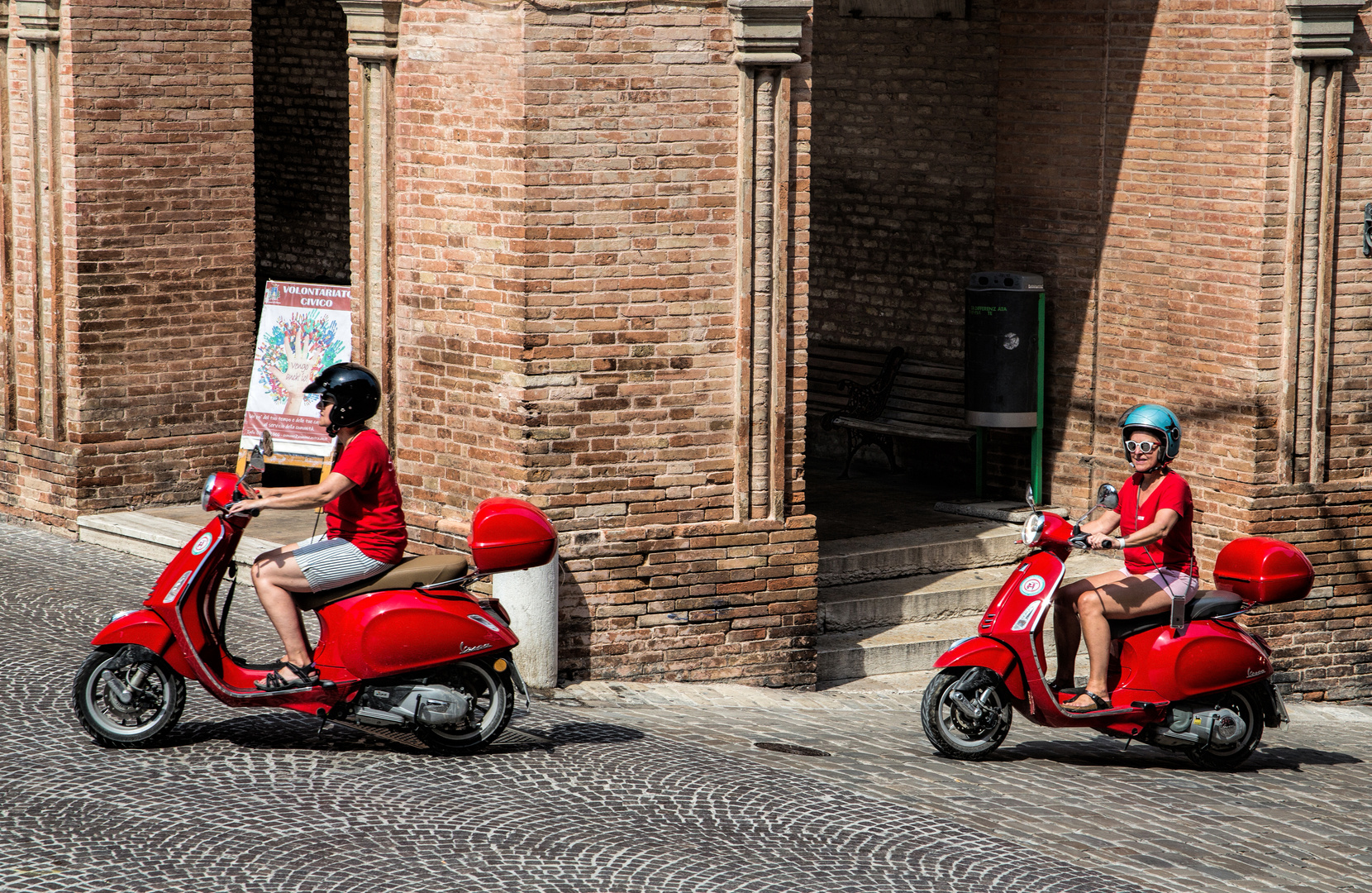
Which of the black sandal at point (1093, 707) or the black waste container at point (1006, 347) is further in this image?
the black waste container at point (1006, 347)

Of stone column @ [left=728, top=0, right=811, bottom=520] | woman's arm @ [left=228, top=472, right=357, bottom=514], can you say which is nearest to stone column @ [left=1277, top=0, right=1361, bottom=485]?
stone column @ [left=728, top=0, right=811, bottom=520]

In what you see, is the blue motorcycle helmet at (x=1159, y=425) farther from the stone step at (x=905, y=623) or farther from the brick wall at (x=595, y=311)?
the stone step at (x=905, y=623)

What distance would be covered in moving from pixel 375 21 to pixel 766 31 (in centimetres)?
213

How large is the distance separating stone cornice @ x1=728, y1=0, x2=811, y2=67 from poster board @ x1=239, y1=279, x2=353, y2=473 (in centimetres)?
380

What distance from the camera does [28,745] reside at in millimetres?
7168

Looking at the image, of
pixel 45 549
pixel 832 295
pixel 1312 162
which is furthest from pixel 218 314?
pixel 1312 162

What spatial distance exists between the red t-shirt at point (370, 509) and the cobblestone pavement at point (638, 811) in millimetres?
829

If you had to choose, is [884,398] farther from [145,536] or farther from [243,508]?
[243,508]

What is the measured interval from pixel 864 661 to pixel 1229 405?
279 cm

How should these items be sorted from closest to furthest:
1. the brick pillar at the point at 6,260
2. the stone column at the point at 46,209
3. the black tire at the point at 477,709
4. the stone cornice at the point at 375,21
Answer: the black tire at the point at 477,709 < the stone cornice at the point at 375,21 < the stone column at the point at 46,209 < the brick pillar at the point at 6,260

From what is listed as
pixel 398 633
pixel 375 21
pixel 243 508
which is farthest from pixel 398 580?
pixel 375 21

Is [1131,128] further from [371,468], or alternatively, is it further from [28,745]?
[28,745]

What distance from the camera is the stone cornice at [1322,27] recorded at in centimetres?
1030

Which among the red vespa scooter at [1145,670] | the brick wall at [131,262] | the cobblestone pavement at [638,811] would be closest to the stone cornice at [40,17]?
the brick wall at [131,262]
